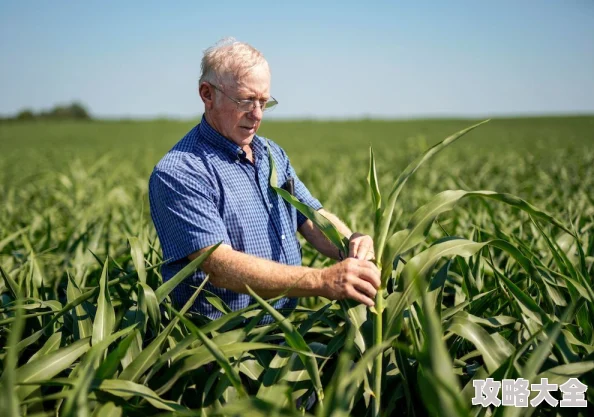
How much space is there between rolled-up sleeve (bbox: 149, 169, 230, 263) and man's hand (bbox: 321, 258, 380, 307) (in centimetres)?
48

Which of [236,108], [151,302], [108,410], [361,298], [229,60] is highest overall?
[229,60]

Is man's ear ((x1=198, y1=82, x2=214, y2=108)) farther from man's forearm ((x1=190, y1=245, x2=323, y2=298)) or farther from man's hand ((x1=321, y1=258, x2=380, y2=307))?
man's hand ((x1=321, y1=258, x2=380, y2=307))

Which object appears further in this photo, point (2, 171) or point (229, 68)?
point (2, 171)

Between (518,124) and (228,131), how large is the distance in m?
45.9

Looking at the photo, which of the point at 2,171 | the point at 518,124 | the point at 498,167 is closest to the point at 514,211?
the point at 498,167

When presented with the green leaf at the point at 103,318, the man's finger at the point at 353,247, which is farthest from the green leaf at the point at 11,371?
the man's finger at the point at 353,247

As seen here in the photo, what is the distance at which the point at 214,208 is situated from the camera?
1.88m

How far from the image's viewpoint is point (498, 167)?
8797 millimetres

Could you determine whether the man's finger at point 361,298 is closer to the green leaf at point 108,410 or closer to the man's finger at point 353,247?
the man's finger at point 353,247

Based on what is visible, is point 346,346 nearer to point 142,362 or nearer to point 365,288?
point 365,288

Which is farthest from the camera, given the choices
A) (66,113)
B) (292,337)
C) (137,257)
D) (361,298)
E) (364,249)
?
(66,113)

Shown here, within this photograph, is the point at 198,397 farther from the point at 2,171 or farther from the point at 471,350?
the point at 2,171

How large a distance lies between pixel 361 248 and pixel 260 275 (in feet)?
1.05

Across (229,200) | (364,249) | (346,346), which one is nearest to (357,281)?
(364,249)
